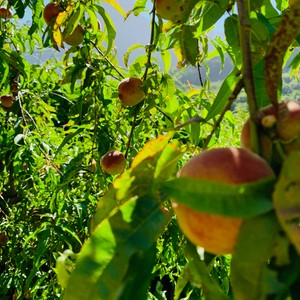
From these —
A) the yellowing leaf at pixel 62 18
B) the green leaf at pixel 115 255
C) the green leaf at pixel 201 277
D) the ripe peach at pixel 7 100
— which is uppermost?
the yellowing leaf at pixel 62 18

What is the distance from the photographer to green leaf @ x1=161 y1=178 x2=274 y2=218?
0.39m

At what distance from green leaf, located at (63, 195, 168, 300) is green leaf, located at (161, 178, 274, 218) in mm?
57

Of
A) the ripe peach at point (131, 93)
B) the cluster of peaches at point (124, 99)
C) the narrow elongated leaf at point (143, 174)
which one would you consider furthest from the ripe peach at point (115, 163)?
the narrow elongated leaf at point (143, 174)

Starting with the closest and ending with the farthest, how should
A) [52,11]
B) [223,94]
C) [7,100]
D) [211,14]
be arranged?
1. [223,94]
2. [211,14]
3. [52,11]
4. [7,100]

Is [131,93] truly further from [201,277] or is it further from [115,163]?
[201,277]

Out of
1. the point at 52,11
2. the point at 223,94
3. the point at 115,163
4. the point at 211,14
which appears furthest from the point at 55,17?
the point at 223,94

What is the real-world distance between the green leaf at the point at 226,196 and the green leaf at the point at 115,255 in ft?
0.19

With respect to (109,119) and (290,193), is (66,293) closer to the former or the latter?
(290,193)

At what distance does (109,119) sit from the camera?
1.85m

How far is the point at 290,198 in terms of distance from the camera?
0.38 m

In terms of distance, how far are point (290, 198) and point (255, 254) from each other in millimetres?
50

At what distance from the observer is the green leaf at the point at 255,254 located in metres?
0.39

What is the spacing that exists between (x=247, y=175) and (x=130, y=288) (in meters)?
0.14

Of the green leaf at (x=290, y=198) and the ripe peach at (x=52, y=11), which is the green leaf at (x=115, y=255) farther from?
the ripe peach at (x=52, y=11)
